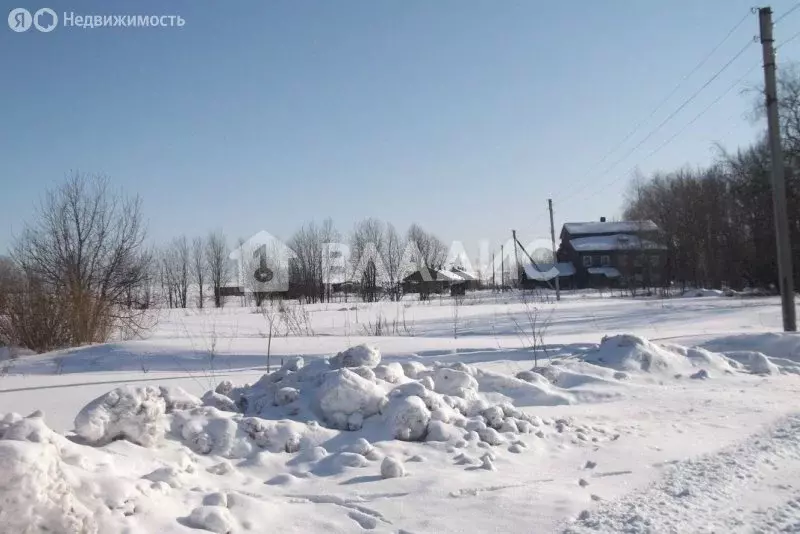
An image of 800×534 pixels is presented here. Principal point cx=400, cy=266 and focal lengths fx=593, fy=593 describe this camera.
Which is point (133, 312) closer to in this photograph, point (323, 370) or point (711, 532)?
point (323, 370)

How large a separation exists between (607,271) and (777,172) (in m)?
52.1

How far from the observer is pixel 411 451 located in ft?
14.6

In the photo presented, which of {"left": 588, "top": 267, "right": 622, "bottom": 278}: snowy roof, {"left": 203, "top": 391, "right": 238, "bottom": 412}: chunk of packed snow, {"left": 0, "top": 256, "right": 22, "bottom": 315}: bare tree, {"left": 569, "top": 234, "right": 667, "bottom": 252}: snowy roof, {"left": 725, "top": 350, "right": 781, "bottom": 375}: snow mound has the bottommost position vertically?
{"left": 725, "top": 350, "right": 781, "bottom": 375}: snow mound

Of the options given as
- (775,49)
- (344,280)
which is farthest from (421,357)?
(344,280)

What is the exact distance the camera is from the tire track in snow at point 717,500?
3195 mm

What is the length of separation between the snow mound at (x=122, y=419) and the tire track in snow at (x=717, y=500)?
9.05 feet

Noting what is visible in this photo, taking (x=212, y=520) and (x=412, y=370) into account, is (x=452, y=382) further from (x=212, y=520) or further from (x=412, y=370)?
(x=212, y=520)

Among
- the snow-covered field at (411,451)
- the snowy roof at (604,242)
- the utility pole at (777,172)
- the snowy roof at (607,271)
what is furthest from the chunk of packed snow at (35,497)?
the snowy roof at (607,271)

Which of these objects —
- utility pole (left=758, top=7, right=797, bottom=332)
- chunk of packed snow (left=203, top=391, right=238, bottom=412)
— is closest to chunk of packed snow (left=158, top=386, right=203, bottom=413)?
chunk of packed snow (left=203, top=391, right=238, bottom=412)

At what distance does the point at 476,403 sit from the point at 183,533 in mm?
3098

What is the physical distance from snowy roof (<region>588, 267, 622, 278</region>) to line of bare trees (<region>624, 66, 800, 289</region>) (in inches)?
252

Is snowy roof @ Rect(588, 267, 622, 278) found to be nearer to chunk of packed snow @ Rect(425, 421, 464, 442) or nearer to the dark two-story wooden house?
the dark two-story wooden house

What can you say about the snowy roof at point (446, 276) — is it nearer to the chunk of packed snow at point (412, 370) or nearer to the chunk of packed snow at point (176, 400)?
the chunk of packed snow at point (412, 370)

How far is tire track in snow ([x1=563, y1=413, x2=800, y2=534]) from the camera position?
126 inches
